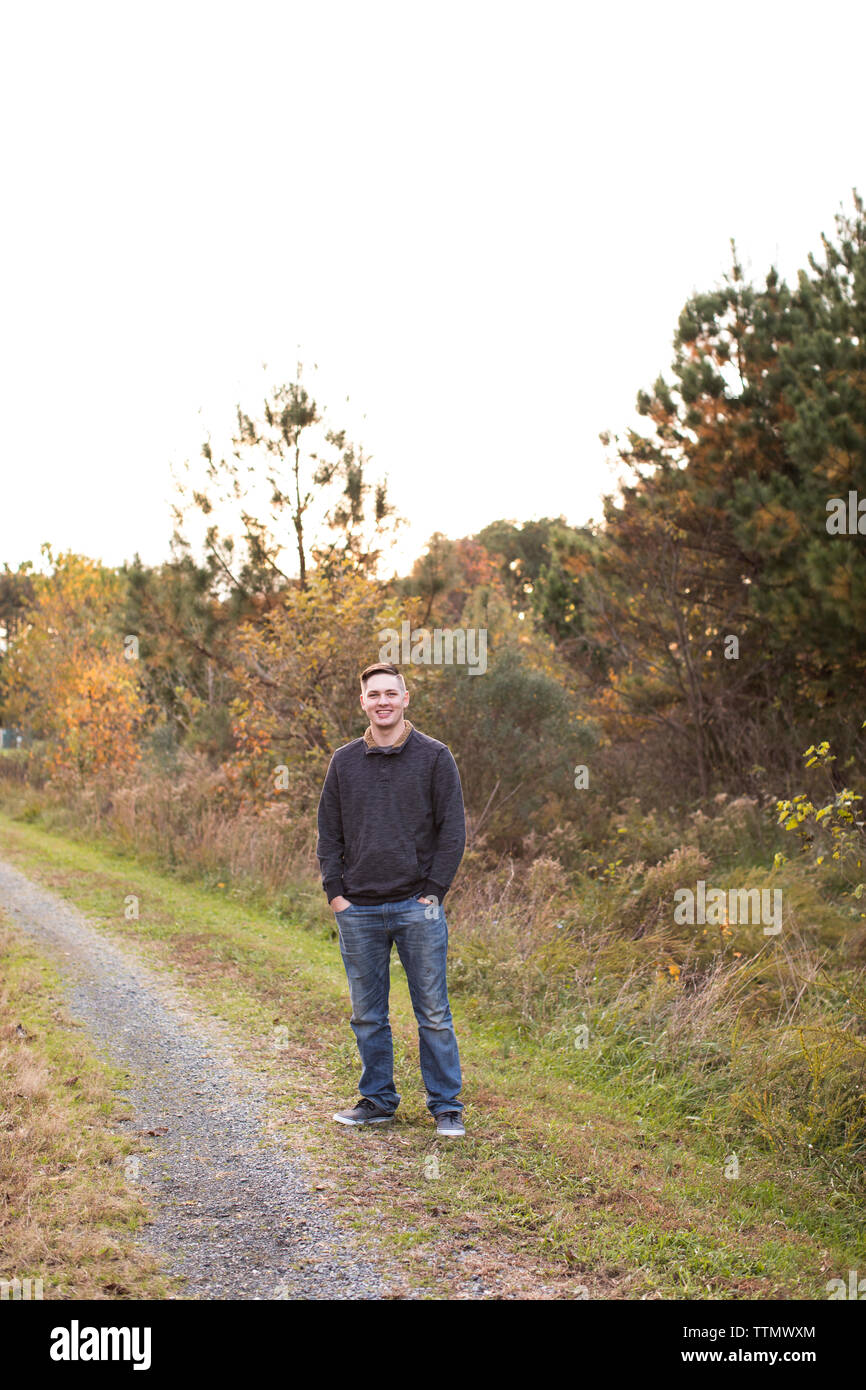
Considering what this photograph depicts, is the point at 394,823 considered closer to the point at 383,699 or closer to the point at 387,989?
the point at 383,699

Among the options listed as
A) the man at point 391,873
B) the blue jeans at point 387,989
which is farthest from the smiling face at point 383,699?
the blue jeans at point 387,989

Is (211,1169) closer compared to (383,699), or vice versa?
(211,1169)

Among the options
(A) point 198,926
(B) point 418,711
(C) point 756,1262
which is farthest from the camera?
(B) point 418,711

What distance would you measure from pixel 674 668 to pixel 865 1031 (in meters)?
10.0

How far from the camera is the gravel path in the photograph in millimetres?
3648

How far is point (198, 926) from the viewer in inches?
389

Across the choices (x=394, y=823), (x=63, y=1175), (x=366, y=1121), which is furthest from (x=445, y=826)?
(x=63, y=1175)

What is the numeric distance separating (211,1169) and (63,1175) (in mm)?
600

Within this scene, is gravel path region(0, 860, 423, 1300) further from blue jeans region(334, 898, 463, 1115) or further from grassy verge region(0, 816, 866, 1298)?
blue jeans region(334, 898, 463, 1115)

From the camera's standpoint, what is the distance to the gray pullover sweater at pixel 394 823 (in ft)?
16.5

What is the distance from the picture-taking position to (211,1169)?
4.58 metres
